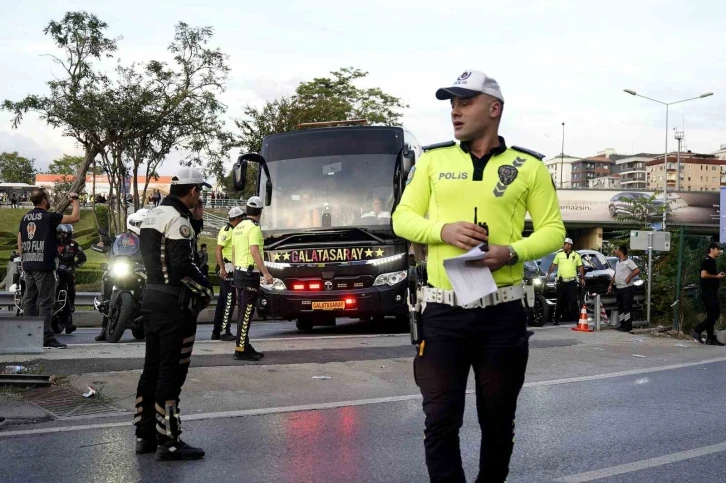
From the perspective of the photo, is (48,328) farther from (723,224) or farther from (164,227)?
(723,224)

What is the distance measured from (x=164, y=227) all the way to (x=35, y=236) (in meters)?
5.74

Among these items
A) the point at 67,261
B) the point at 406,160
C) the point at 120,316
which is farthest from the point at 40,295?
the point at 406,160

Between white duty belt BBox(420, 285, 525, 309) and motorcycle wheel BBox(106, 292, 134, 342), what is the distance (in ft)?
30.6

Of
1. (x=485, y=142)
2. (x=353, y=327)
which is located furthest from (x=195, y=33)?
(x=485, y=142)

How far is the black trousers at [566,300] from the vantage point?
67.9ft

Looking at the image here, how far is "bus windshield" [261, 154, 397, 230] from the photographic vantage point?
49.6ft

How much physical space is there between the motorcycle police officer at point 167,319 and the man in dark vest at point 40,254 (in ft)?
17.5

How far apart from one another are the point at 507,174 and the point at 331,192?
36.6 feet

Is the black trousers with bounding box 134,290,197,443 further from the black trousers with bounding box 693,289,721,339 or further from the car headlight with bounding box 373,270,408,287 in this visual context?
the black trousers with bounding box 693,289,721,339

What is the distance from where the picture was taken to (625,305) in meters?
18.2

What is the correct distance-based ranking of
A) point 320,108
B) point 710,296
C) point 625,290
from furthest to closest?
1. point 320,108
2. point 625,290
3. point 710,296

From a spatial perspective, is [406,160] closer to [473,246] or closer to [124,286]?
[124,286]

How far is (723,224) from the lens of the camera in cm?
3472

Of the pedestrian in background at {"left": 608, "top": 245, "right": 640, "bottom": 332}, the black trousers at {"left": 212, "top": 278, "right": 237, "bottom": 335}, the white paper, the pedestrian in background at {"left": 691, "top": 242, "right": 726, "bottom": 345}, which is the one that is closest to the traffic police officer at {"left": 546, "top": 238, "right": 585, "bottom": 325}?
the pedestrian in background at {"left": 608, "top": 245, "right": 640, "bottom": 332}
